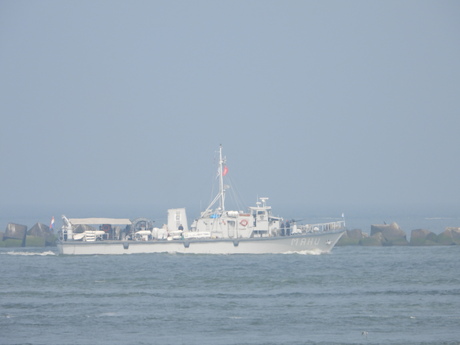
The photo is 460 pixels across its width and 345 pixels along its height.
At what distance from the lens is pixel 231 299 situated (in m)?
39.2

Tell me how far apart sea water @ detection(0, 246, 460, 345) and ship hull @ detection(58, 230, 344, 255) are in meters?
0.91

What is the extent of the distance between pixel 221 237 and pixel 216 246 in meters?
1.19

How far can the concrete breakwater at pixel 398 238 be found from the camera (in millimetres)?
68688

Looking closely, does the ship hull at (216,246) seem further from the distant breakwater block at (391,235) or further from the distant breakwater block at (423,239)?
the distant breakwater block at (423,239)

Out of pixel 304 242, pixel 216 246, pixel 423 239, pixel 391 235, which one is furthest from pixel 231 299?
pixel 391 235

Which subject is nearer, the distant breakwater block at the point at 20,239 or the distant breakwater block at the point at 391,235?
the distant breakwater block at the point at 391,235

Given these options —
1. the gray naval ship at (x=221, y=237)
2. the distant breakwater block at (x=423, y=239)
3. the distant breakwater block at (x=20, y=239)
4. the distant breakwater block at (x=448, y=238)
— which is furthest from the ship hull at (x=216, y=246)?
the distant breakwater block at (x=20, y=239)

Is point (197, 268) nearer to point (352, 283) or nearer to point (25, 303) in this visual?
point (352, 283)

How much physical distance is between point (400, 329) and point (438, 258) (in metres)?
25.8

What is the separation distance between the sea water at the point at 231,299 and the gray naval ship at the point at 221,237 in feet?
3.39

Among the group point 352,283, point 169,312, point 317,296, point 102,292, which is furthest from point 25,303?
point 352,283

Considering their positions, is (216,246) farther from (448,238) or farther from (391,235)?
(448,238)

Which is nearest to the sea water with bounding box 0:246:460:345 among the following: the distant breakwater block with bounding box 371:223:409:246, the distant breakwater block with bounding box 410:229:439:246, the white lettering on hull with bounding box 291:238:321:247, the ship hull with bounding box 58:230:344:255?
the ship hull with bounding box 58:230:344:255

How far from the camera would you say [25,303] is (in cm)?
3888
